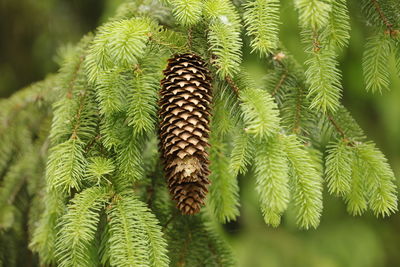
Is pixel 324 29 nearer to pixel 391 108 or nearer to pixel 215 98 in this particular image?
pixel 215 98

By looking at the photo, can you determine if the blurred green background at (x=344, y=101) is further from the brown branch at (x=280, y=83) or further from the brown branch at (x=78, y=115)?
the brown branch at (x=78, y=115)

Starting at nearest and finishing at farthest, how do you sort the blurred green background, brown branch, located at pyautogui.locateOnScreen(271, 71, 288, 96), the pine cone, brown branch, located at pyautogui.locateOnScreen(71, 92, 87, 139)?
the pine cone, brown branch, located at pyautogui.locateOnScreen(71, 92, 87, 139), brown branch, located at pyautogui.locateOnScreen(271, 71, 288, 96), the blurred green background

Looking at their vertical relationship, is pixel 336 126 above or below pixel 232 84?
below

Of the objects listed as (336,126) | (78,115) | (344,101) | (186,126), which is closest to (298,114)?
(336,126)

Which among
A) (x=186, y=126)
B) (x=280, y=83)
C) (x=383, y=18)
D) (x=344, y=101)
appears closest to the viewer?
(x=186, y=126)

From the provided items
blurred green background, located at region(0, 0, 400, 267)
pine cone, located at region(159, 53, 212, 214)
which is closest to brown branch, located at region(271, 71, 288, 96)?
pine cone, located at region(159, 53, 212, 214)

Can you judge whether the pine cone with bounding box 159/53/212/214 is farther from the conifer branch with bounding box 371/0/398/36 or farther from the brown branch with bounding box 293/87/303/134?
the conifer branch with bounding box 371/0/398/36

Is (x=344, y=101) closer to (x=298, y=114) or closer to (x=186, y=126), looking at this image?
(x=298, y=114)

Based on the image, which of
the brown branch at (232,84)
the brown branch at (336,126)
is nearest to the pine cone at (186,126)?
the brown branch at (232,84)
